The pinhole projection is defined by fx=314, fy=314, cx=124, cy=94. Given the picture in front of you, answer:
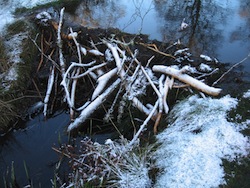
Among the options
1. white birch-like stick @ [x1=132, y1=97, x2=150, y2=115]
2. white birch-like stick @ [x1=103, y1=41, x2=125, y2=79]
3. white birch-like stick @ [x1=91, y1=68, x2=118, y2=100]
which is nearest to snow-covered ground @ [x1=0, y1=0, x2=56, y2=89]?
white birch-like stick @ [x1=91, y1=68, x2=118, y2=100]

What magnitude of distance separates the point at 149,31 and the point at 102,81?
2.16 metres

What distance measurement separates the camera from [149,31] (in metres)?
6.28

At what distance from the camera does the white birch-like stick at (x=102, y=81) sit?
4551mm

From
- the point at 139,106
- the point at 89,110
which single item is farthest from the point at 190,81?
the point at 89,110

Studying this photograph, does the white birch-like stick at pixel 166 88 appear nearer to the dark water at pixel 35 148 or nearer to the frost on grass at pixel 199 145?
the frost on grass at pixel 199 145

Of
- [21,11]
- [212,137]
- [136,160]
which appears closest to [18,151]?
[136,160]

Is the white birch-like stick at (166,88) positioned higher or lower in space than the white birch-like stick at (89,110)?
higher

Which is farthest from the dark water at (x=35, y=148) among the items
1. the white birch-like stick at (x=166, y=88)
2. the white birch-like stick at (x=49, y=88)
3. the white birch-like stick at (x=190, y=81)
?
the white birch-like stick at (x=190, y=81)

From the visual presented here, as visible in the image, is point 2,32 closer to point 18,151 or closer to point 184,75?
point 18,151

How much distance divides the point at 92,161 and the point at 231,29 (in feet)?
14.2

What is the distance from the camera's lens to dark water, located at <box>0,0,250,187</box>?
4.37 metres

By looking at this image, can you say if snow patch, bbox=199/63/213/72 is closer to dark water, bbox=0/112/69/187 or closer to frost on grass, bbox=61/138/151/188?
frost on grass, bbox=61/138/151/188

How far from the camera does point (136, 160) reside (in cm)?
330

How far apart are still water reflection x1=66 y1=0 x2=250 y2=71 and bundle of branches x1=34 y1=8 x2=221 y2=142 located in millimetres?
827
